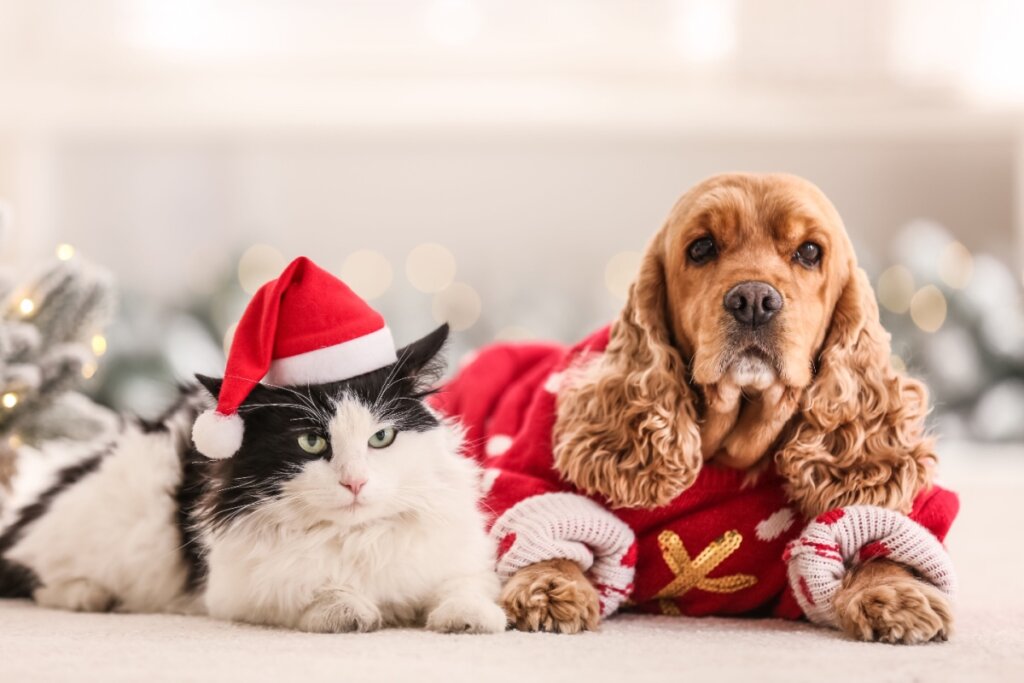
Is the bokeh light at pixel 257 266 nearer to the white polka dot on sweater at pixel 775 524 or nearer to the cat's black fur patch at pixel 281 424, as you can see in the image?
the cat's black fur patch at pixel 281 424

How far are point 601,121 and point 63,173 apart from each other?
8.92ft

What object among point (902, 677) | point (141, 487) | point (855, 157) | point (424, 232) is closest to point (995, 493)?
point (902, 677)

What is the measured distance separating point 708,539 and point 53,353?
52.1 inches

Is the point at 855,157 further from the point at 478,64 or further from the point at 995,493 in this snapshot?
the point at 995,493

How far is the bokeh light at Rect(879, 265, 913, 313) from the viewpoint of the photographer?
14.7 ft

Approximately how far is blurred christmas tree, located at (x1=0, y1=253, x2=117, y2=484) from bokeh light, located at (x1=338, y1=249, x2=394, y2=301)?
9.97 feet

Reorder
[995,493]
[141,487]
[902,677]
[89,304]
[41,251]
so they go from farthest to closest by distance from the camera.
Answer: [41,251]
[995,493]
[89,304]
[141,487]
[902,677]

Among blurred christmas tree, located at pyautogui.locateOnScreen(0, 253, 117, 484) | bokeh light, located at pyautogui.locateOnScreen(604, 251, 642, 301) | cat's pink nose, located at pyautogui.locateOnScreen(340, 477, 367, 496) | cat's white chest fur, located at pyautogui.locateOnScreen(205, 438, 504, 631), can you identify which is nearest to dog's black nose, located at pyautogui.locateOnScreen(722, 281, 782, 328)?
cat's white chest fur, located at pyautogui.locateOnScreen(205, 438, 504, 631)

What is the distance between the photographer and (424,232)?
548 centimetres

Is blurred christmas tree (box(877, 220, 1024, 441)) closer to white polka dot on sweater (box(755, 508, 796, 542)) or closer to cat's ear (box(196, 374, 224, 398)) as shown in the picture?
white polka dot on sweater (box(755, 508, 796, 542))

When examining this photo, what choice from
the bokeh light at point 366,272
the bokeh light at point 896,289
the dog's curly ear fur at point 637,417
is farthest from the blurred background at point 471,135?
the dog's curly ear fur at point 637,417

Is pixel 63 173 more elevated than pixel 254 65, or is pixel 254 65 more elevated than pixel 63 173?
pixel 254 65

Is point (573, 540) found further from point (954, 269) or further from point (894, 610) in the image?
point (954, 269)

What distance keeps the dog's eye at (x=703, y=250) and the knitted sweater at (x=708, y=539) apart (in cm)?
36
